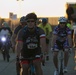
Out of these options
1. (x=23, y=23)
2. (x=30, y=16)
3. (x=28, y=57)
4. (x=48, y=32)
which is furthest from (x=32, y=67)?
(x=48, y=32)

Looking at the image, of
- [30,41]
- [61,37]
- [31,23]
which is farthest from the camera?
[61,37]

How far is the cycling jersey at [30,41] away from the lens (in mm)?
9602

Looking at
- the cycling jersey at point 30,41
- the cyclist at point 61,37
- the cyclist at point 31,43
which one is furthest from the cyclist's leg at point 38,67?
the cyclist at point 61,37

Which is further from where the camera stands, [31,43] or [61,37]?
[61,37]

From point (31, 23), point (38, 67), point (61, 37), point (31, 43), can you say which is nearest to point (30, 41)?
point (31, 43)

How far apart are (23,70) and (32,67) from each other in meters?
0.25

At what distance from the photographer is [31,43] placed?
9.61 metres

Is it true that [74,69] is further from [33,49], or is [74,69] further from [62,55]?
[33,49]

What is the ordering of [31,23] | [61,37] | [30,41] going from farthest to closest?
[61,37] < [30,41] < [31,23]

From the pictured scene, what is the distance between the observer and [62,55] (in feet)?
40.7

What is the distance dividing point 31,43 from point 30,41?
5 cm

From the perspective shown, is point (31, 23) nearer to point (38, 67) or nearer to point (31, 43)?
point (31, 43)

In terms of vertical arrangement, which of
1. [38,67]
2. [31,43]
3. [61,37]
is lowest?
[38,67]

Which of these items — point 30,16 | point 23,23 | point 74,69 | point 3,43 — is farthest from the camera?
point 3,43
